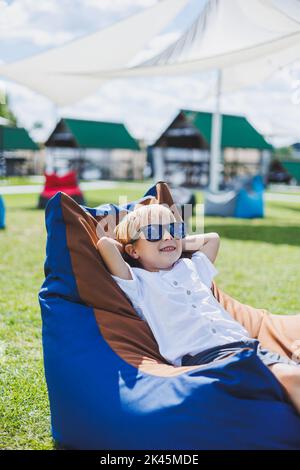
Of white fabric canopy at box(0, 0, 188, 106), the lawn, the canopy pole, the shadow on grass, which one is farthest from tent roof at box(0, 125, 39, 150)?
the shadow on grass

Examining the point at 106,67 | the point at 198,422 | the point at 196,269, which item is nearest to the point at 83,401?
the point at 198,422

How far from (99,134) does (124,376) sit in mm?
38057

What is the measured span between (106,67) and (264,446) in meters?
9.22

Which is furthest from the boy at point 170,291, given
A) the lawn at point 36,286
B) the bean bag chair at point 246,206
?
the bean bag chair at point 246,206

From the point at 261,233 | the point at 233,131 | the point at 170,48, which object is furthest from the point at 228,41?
the point at 233,131

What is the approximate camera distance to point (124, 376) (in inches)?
92.4

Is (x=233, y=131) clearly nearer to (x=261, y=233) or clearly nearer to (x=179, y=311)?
(x=261, y=233)

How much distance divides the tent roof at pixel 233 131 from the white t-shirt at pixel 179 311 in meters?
29.0

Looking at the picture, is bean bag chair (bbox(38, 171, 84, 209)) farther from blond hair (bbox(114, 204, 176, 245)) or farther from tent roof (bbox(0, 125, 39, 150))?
tent roof (bbox(0, 125, 39, 150))

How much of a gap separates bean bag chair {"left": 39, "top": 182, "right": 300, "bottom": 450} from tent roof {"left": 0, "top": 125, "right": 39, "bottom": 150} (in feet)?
120

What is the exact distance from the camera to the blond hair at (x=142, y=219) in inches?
109

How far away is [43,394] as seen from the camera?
308 centimetres

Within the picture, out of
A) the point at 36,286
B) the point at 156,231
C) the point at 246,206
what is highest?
the point at 156,231
